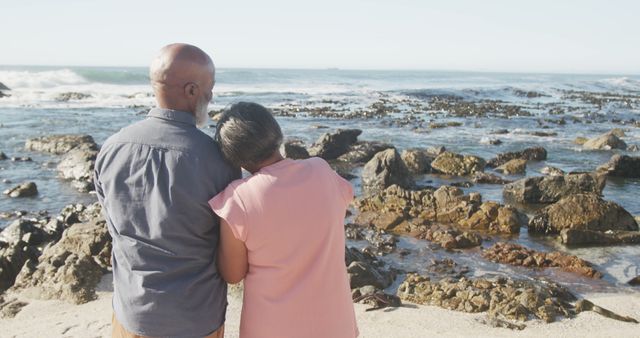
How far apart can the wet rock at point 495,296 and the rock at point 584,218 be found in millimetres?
2791

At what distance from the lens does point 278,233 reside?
219 cm

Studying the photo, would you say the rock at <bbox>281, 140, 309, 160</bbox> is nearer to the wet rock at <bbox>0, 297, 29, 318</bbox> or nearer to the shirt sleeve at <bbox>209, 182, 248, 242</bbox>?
the wet rock at <bbox>0, 297, 29, 318</bbox>

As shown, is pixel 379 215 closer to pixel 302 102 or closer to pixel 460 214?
pixel 460 214

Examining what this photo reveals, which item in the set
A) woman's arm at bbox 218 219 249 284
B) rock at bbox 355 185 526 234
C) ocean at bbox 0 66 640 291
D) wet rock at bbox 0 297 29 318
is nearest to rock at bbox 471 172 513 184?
ocean at bbox 0 66 640 291

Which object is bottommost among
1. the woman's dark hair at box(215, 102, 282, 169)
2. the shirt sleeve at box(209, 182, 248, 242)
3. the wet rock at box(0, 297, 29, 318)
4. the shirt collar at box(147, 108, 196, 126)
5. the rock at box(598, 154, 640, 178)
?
the rock at box(598, 154, 640, 178)

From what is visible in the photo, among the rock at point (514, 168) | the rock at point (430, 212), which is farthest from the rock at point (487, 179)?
the rock at point (430, 212)

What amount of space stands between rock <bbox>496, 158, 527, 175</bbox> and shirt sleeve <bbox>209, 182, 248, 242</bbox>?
13.9 metres

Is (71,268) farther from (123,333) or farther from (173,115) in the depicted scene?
(173,115)

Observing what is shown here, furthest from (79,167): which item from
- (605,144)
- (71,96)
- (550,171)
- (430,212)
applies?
(71,96)

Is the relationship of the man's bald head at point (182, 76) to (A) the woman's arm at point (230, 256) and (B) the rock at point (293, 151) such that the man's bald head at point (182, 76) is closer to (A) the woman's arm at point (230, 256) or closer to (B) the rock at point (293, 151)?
(A) the woman's arm at point (230, 256)

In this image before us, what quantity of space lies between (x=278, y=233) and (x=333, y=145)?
1524 cm

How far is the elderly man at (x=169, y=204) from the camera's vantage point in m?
2.21

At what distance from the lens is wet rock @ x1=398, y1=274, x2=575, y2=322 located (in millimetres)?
5559

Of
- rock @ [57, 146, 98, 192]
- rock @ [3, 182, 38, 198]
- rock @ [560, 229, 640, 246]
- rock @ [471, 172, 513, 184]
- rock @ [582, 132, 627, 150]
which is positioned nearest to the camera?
rock @ [560, 229, 640, 246]
